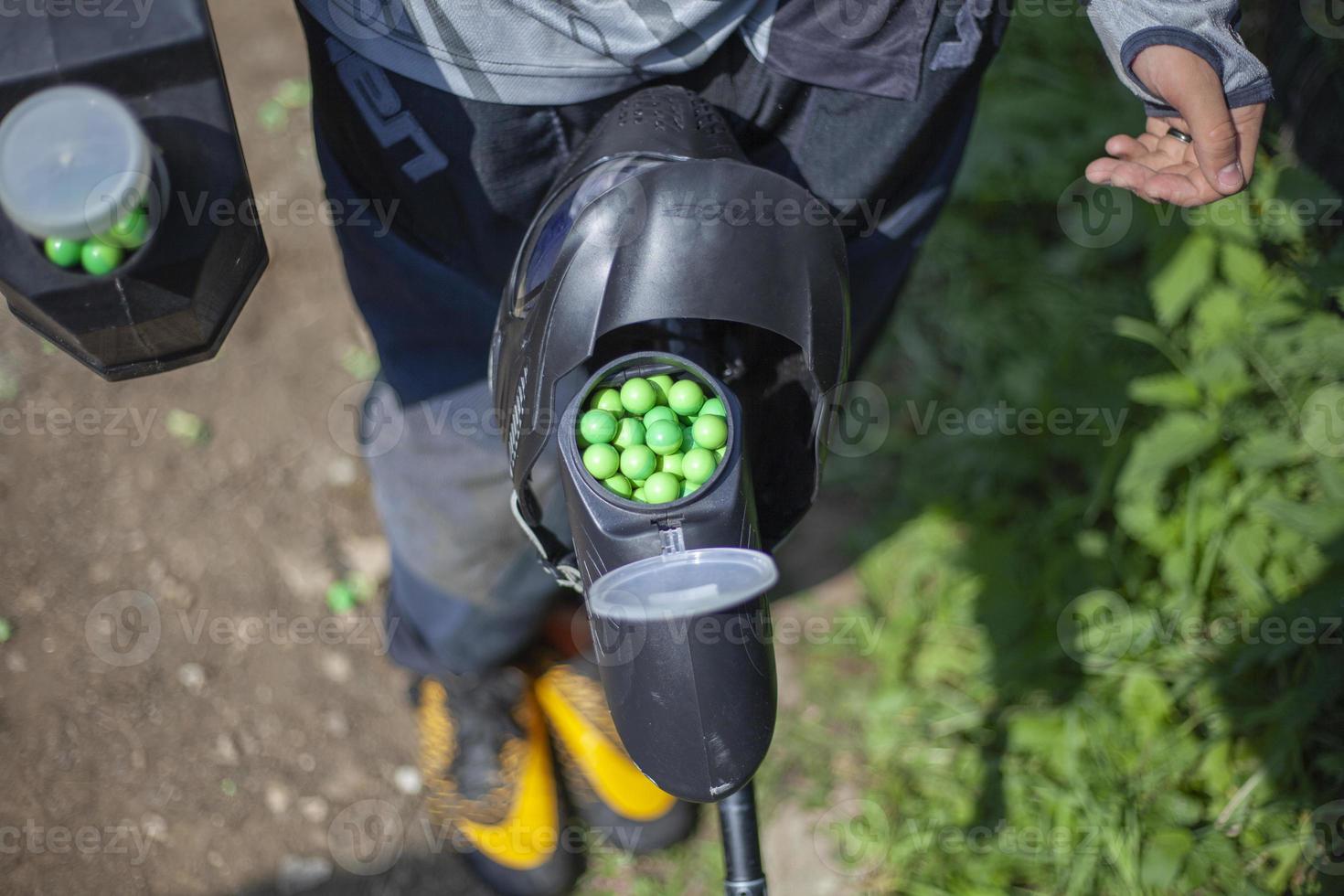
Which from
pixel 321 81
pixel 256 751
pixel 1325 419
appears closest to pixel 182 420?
pixel 256 751

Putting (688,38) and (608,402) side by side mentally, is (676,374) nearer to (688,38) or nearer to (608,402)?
(608,402)

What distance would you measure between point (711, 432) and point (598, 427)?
4.8 inches

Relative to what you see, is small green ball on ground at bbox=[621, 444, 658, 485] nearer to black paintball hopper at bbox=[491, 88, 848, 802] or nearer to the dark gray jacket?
black paintball hopper at bbox=[491, 88, 848, 802]

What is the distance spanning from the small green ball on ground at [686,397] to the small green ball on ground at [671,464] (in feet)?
0.18

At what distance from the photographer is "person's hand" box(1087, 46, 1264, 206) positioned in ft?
4.09

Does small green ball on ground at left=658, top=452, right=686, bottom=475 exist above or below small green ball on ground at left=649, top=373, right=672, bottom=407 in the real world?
below

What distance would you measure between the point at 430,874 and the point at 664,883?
500 millimetres

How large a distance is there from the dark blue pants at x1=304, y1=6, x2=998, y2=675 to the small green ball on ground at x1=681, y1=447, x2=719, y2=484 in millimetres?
519

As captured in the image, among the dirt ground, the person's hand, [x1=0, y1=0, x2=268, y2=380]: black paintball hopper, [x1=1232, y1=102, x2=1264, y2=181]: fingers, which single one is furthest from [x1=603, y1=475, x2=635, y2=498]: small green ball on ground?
the dirt ground

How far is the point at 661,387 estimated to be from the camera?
116 cm

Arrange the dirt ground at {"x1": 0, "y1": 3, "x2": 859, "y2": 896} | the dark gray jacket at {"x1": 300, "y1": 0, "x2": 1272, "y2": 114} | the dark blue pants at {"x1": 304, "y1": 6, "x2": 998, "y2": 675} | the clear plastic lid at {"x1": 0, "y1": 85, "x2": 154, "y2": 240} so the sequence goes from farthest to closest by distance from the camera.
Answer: the dirt ground at {"x1": 0, "y1": 3, "x2": 859, "y2": 896} → the dark blue pants at {"x1": 304, "y1": 6, "x2": 998, "y2": 675} → the dark gray jacket at {"x1": 300, "y1": 0, "x2": 1272, "y2": 114} → the clear plastic lid at {"x1": 0, "y1": 85, "x2": 154, "y2": 240}

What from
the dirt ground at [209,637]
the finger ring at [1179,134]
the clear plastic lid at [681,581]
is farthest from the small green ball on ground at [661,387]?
the dirt ground at [209,637]

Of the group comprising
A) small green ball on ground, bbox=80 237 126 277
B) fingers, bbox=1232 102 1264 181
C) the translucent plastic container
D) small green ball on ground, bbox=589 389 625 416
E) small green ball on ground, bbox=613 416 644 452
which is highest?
fingers, bbox=1232 102 1264 181

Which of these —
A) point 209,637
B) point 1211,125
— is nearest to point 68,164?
point 1211,125
